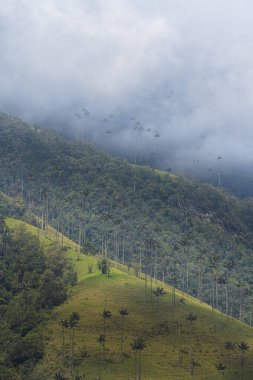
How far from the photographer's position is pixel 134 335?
124 metres

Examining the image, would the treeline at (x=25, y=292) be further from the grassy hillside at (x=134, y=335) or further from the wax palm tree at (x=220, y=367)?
the wax palm tree at (x=220, y=367)

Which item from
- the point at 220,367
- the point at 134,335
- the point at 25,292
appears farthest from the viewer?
the point at 25,292

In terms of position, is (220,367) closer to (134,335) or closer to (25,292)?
(134,335)

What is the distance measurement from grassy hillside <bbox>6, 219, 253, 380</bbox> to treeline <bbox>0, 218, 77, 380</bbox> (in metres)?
3.68

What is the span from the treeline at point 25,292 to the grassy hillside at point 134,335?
12.1ft

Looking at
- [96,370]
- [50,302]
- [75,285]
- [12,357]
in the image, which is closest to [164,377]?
[96,370]

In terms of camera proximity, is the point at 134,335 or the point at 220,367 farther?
the point at 134,335

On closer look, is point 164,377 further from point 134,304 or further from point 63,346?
point 134,304

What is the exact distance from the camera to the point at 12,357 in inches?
4341

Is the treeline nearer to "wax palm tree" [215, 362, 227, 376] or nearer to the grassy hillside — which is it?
the grassy hillside

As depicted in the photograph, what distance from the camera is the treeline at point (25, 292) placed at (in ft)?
364

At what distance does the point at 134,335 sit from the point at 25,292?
35.2 meters

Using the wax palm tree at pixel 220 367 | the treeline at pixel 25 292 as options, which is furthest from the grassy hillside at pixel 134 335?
the treeline at pixel 25 292

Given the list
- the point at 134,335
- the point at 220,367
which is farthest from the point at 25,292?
the point at 220,367
